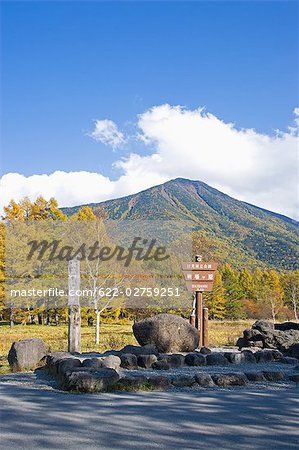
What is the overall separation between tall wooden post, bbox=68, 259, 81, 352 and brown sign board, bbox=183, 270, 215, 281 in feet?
14.5

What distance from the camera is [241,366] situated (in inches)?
495

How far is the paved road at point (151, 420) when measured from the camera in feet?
18.5

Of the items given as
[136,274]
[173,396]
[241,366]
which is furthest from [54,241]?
[173,396]

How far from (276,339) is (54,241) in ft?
67.8

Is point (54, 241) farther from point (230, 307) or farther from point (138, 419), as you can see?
point (138, 419)

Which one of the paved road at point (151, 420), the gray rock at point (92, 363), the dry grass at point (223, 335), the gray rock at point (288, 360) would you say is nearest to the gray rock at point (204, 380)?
the paved road at point (151, 420)

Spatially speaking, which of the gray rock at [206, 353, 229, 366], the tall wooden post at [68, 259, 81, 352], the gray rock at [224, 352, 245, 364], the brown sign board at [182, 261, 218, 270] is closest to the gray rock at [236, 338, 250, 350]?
the brown sign board at [182, 261, 218, 270]

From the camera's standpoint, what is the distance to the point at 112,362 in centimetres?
1122

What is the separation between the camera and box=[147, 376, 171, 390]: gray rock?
29.3 ft

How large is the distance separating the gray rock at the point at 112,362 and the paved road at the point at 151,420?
2302mm

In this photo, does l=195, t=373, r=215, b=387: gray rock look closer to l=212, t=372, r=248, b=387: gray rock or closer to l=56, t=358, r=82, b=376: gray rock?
l=212, t=372, r=248, b=387: gray rock

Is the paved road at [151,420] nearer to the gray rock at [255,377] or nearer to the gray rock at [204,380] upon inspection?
the gray rock at [204,380]

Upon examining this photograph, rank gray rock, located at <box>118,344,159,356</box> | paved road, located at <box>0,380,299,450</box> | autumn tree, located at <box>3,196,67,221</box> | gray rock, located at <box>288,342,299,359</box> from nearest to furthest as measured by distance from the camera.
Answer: paved road, located at <box>0,380,299,450</box>
gray rock, located at <box>118,344,159,356</box>
gray rock, located at <box>288,342,299,359</box>
autumn tree, located at <box>3,196,67,221</box>

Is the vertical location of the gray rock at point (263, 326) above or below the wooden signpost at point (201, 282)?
below
